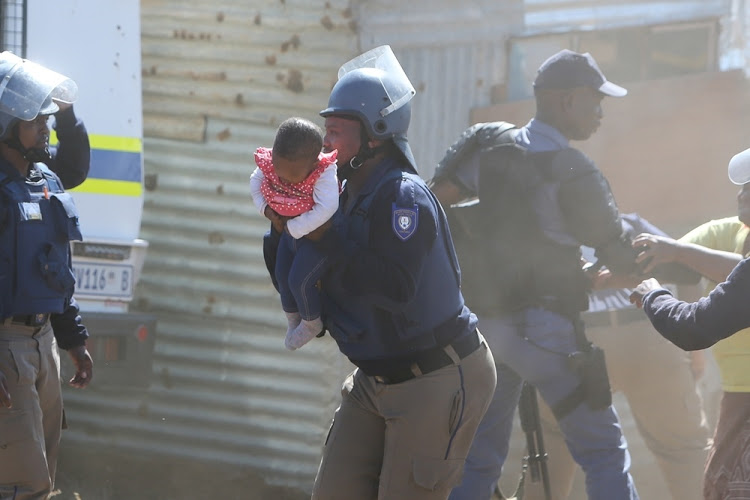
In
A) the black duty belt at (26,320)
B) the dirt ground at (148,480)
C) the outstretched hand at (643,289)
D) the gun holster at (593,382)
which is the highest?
the outstretched hand at (643,289)

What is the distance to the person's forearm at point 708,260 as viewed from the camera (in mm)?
4340

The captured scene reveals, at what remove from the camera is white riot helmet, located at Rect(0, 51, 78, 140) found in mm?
4176

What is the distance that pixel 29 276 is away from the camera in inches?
163

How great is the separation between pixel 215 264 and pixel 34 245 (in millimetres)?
2562

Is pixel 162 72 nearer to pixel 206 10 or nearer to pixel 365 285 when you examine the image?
pixel 206 10

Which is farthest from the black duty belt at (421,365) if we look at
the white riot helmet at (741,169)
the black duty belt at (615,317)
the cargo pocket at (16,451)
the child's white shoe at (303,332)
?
the black duty belt at (615,317)

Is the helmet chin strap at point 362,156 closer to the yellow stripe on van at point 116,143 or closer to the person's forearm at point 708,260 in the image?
the person's forearm at point 708,260

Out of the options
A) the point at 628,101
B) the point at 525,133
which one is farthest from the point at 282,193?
the point at 628,101

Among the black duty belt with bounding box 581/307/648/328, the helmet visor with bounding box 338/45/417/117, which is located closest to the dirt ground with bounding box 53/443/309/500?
the black duty belt with bounding box 581/307/648/328

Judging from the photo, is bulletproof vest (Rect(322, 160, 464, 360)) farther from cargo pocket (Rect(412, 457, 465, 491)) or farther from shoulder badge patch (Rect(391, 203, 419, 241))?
cargo pocket (Rect(412, 457, 465, 491))

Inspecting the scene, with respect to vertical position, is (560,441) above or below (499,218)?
below

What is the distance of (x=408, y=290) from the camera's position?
3.42 m

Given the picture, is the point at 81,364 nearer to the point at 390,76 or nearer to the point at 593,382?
the point at 390,76

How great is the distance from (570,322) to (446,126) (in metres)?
1.93
